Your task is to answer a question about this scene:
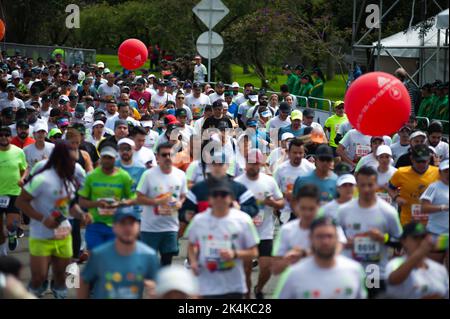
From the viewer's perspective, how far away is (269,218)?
11.0 m

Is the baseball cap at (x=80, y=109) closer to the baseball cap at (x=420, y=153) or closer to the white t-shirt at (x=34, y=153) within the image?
the white t-shirt at (x=34, y=153)

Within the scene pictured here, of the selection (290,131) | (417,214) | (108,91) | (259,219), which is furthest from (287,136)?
(108,91)

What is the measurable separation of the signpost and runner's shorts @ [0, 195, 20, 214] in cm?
896

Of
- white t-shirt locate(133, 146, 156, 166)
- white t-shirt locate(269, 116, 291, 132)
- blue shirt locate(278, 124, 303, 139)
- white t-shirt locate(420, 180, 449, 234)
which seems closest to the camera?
white t-shirt locate(420, 180, 449, 234)

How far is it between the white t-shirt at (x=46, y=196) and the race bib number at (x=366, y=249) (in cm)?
298

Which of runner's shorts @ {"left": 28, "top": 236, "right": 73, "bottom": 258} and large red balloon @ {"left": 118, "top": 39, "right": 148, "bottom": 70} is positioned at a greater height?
large red balloon @ {"left": 118, "top": 39, "right": 148, "bottom": 70}

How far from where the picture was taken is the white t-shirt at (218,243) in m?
8.30

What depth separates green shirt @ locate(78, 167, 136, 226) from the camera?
10.4 metres

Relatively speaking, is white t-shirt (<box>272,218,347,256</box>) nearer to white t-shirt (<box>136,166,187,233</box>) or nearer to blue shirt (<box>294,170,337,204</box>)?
blue shirt (<box>294,170,337,204</box>)

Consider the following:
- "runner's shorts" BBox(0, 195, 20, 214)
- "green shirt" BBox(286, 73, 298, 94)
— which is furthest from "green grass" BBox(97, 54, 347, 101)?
"runner's shorts" BBox(0, 195, 20, 214)

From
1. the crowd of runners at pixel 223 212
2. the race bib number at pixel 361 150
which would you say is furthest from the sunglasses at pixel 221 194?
the race bib number at pixel 361 150

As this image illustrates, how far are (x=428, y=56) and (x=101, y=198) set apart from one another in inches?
632
